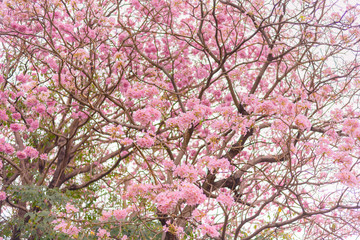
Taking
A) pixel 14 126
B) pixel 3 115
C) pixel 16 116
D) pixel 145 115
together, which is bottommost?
pixel 145 115

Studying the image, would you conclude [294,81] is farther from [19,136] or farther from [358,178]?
[19,136]

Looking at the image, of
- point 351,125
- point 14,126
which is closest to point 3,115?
point 14,126

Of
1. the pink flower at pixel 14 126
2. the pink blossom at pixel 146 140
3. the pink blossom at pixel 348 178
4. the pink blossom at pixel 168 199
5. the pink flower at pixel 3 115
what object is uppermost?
the pink flower at pixel 3 115

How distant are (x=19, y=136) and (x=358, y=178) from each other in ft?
22.0

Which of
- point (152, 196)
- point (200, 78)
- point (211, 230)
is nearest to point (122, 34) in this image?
point (200, 78)

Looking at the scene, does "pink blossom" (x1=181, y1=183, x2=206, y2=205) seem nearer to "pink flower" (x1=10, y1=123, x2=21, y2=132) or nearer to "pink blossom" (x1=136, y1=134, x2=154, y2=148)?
"pink blossom" (x1=136, y1=134, x2=154, y2=148)

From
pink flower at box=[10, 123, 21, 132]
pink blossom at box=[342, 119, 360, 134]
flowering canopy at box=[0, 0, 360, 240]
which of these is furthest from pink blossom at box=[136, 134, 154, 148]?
pink flower at box=[10, 123, 21, 132]

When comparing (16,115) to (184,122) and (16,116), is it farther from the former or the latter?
(184,122)

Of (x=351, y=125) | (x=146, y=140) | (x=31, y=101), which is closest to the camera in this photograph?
(x=351, y=125)

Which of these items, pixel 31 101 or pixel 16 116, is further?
pixel 16 116

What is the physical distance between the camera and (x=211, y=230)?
11.8 feet

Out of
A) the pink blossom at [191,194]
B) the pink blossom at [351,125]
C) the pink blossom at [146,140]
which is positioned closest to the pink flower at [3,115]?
the pink blossom at [146,140]

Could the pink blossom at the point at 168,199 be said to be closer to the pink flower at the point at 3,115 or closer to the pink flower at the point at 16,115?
the pink flower at the point at 3,115

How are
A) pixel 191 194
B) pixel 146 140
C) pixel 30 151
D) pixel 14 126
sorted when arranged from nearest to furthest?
pixel 191 194, pixel 146 140, pixel 14 126, pixel 30 151
